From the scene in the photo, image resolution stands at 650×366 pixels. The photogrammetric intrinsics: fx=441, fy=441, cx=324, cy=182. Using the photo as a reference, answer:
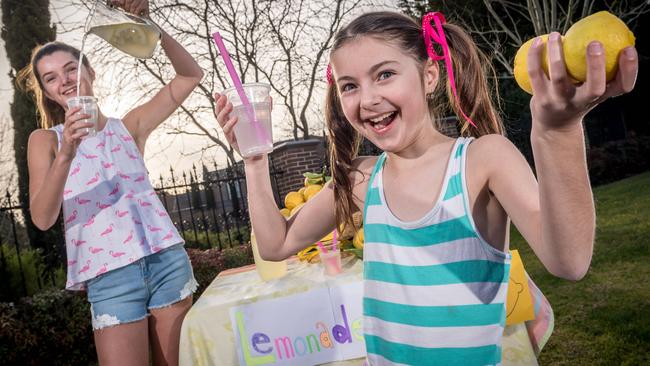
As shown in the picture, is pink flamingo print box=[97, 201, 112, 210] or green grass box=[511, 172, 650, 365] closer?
pink flamingo print box=[97, 201, 112, 210]

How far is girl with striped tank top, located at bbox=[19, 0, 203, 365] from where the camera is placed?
1.66 m

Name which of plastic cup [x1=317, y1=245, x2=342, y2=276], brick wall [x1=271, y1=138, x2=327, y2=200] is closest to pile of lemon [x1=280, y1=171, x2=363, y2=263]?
plastic cup [x1=317, y1=245, x2=342, y2=276]

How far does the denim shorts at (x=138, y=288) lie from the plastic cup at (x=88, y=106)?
54 centimetres

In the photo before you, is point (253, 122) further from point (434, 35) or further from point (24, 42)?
point (24, 42)

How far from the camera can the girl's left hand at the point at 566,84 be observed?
0.55 meters

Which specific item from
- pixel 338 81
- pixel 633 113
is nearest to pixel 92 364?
pixel 338 81

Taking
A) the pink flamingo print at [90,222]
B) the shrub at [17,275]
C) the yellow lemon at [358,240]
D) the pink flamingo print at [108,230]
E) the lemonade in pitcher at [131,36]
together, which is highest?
the lemonade in pitcher at [131,36]

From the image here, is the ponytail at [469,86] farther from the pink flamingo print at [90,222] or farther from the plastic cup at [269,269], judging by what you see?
Result: the pink flamingo print at [90,222]

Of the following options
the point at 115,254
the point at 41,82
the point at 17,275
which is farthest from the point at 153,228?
the point at 17,275

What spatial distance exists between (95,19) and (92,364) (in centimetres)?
424

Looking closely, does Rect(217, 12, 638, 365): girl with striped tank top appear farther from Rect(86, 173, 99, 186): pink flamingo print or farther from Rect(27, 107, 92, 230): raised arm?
Rect(86, 173, 99, 186): pink flamingo print

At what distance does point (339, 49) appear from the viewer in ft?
4.12

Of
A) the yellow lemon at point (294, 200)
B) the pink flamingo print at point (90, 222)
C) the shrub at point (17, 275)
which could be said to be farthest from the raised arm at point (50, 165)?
the shrub at point (17, 275)

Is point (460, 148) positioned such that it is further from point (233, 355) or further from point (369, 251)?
point (233, 355)
